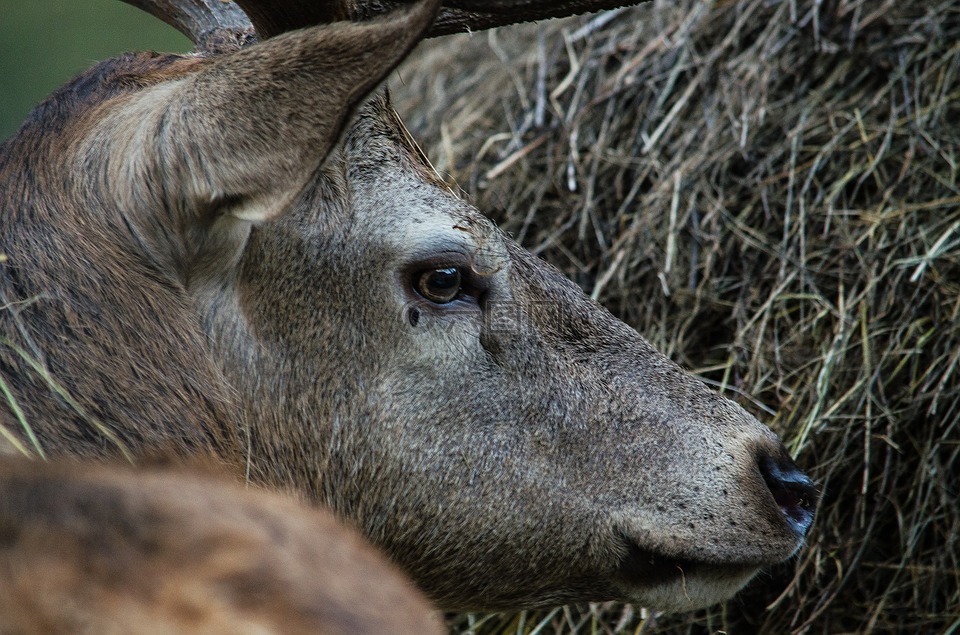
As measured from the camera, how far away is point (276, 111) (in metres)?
2.08

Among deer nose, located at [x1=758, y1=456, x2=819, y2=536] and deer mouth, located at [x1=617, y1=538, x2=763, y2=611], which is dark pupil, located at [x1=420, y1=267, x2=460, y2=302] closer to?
deer mouth, located at [x1=617, y1=538, x2=763, y2=611]

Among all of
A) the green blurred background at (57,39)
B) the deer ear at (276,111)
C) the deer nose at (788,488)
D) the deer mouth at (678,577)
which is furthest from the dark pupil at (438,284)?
the green blurred background at (57,39)

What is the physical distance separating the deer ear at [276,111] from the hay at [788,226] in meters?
1.73

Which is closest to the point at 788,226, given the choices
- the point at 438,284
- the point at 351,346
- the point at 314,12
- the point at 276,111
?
the point at 438,284

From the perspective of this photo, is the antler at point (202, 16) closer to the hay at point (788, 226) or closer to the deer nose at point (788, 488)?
the hay at point (788, 226)

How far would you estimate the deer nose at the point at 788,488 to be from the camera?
2.56m

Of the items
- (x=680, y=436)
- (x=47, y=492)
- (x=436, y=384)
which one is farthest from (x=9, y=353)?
(x=680, y=436)

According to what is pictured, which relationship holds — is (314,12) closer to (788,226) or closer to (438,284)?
(438,284)

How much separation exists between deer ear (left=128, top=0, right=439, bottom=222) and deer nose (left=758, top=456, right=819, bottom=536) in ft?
4.18

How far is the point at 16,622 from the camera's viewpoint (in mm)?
1081

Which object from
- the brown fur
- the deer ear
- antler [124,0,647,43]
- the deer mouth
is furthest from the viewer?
the deer mouth

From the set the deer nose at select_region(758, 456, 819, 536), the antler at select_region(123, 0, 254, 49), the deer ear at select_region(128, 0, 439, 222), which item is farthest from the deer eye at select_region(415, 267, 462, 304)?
the antler at select_region(123, 0, 254, 49)

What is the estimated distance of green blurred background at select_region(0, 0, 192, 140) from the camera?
11.3 meters

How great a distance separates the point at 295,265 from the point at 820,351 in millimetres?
1823
